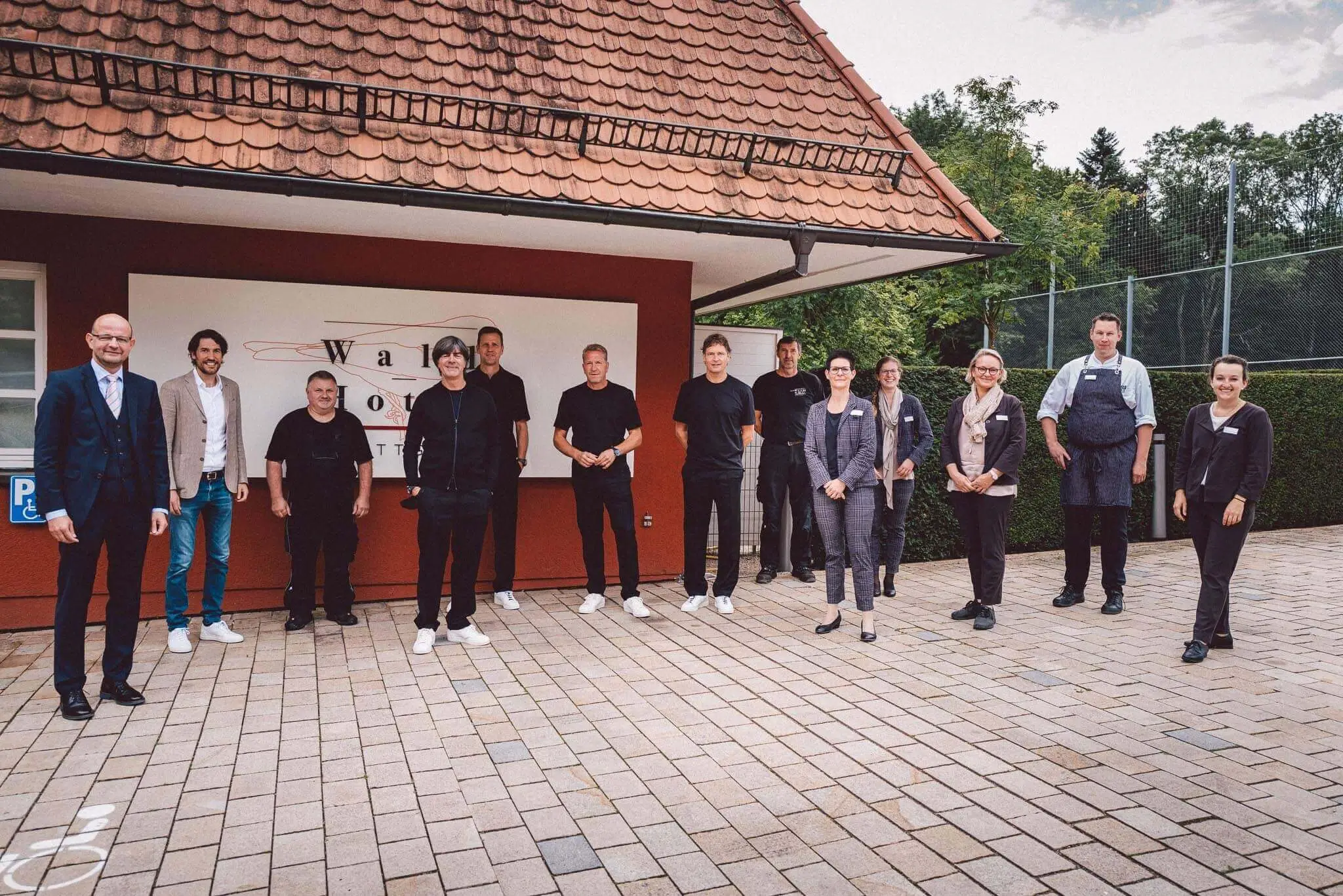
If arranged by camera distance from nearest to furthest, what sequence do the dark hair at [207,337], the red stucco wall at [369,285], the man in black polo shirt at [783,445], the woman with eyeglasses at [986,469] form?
the dark hair at [207,337], the red stucco wall at [369,285], the woman with eyeglasses at [986,469], the man in black polo shirt at [783,445]

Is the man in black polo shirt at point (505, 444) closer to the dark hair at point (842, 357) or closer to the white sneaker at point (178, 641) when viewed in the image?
the white sneaker at point (178, 641)

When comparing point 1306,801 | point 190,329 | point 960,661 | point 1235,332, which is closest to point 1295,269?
point 1235,332

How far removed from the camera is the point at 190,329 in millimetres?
6422

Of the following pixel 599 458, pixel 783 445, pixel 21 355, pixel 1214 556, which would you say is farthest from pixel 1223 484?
pixel 21 355

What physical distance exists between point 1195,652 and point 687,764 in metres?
3.46

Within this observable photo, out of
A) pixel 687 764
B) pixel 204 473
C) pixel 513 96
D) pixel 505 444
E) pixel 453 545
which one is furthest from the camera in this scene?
pixel 505 444

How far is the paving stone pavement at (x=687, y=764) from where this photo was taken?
9.89ft

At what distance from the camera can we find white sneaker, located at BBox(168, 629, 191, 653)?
5.55 m

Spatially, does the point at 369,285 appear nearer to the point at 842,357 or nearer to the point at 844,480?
the point at 842,357

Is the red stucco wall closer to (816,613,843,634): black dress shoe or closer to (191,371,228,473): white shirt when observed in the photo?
(191,371,228,473): white shirt

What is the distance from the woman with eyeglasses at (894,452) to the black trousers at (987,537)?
90cm

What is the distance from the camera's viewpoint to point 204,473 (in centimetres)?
574

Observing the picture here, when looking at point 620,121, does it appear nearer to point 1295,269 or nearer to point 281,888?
point 281,888

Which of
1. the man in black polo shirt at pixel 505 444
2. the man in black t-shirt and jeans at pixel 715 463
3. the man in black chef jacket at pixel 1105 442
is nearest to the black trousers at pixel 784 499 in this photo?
the man in black t-shirt and jeans at pixel 715 463
